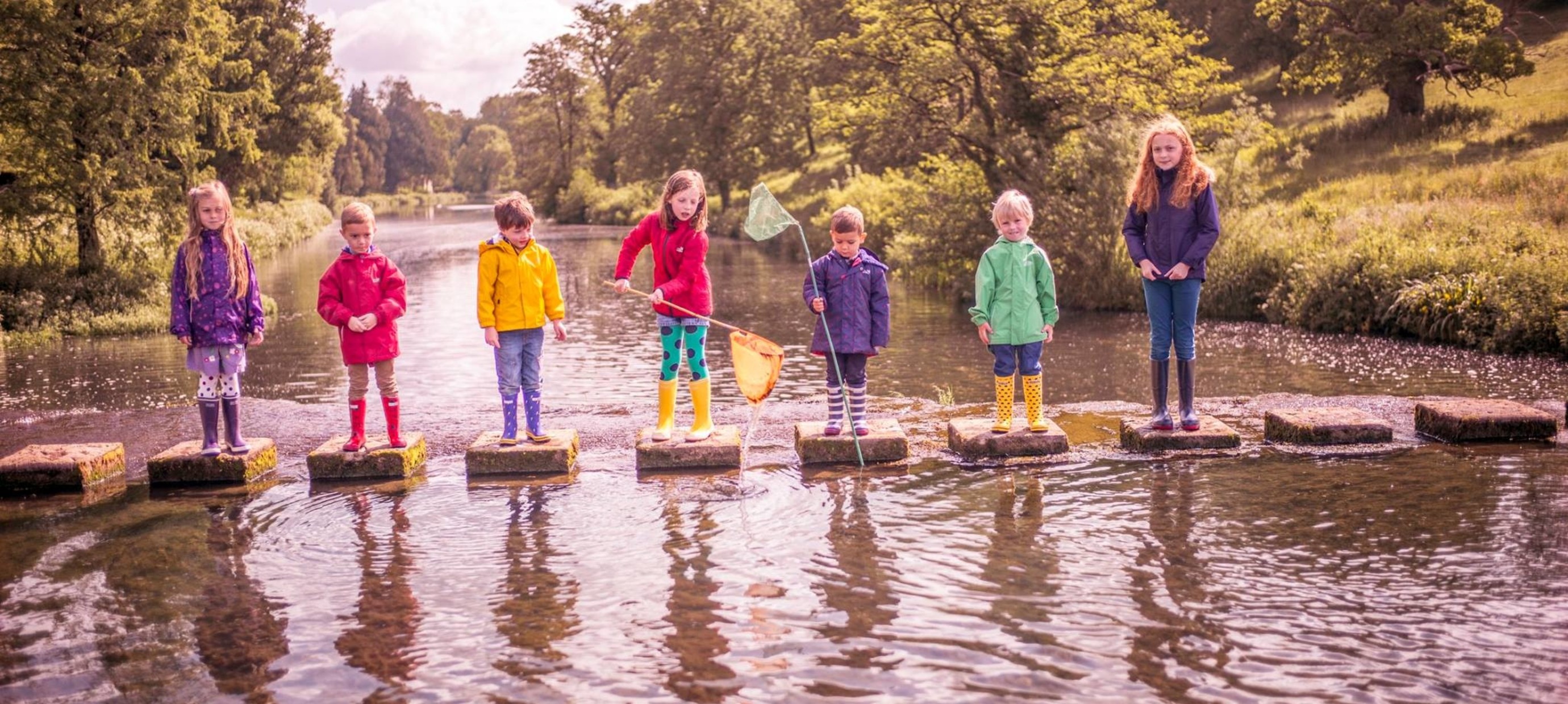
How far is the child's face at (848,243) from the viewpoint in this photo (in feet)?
27.6

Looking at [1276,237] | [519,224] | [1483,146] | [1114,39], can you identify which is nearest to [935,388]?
[519,224]

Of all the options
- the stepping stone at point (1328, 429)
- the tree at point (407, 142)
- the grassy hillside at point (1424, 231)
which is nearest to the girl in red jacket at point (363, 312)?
the stepping stone at point (1328, 429)

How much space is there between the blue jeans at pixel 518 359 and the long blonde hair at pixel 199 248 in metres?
1.87

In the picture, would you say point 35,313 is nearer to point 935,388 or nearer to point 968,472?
point 935,388

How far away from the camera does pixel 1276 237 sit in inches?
819

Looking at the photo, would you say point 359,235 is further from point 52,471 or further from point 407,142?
point 407,142

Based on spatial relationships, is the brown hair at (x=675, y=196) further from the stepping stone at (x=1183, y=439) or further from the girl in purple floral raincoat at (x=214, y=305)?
the stepping stone at (x=1183, y=439)

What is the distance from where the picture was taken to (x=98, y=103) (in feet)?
70.0

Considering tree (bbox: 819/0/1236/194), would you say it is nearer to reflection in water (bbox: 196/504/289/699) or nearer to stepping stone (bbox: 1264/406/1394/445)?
stepping stone (bbox: 1264/406/1394/445)

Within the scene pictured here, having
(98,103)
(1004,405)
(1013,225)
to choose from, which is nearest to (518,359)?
(1004,405)

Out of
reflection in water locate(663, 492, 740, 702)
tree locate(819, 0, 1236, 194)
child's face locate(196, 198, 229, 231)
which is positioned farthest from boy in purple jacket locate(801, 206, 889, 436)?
tree locate(819, 0, 1236, 194)

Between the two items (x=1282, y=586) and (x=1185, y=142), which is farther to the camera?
(x=1185, y=142)

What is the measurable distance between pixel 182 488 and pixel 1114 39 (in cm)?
2242

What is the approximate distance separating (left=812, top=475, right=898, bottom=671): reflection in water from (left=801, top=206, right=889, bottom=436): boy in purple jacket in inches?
50.3
